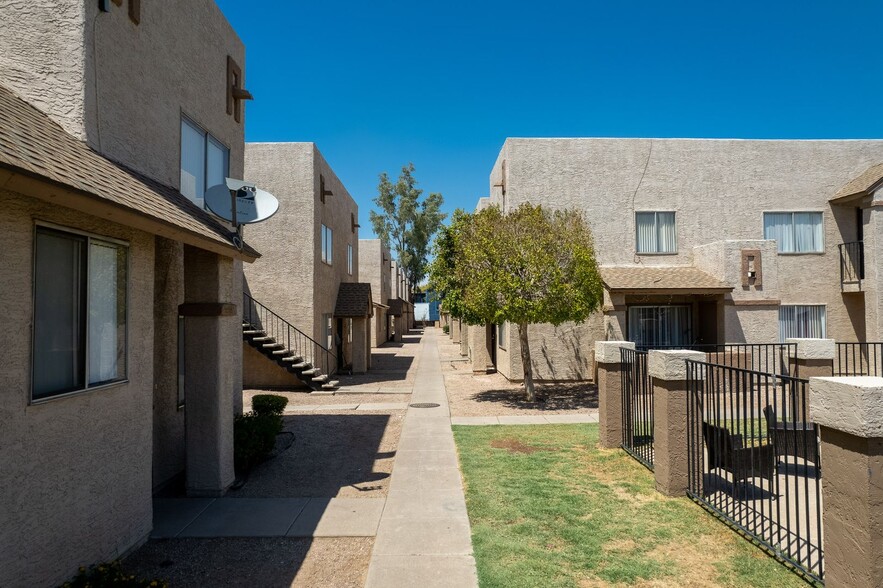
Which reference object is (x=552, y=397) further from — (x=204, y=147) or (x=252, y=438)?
(x=204, y=147)

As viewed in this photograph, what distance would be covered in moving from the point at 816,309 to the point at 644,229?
659 centimetres

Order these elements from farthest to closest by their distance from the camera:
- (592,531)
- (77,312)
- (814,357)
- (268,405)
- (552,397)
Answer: (552,397) < (268,405) < (814,357) < (592,531) < (77,312)

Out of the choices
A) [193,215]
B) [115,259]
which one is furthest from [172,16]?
[115,259]

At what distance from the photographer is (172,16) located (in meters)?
7.70

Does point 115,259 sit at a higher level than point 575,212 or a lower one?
lower

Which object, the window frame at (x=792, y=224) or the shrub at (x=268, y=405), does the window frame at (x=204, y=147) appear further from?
the window frame at (x=792, y=224)

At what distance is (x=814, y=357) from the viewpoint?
30.0 feet

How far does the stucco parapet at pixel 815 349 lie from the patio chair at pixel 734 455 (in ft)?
11.9

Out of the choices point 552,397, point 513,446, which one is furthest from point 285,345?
point 513,446

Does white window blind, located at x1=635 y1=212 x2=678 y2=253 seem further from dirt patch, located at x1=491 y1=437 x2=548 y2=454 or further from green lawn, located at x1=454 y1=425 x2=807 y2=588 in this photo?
green lawn, located at x1=454 y1=425 x2=807 y2=588

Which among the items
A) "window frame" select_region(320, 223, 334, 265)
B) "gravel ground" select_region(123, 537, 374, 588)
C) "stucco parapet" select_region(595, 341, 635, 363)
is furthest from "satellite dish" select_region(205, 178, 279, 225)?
"window frame" select_region(320, 223, 334, 265)

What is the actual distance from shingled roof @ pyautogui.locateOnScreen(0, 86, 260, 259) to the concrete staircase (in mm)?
10592

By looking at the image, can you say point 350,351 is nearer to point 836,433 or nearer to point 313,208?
point 313,208

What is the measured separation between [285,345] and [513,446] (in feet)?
34.6
